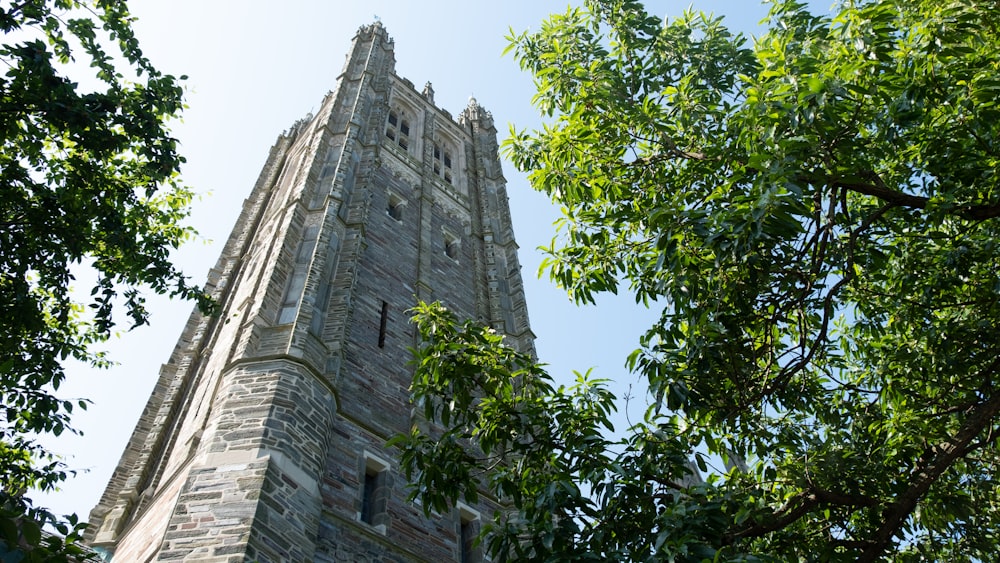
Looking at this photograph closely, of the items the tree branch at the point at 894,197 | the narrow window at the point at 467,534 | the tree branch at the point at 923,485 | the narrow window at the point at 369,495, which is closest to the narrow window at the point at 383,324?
the narrow window at the point at 369,495

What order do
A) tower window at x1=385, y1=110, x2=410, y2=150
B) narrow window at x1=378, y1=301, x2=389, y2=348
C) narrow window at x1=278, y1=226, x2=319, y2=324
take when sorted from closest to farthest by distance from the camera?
narrow window at x1=278, y1=226, x2=319, y2=324
narrow window at x1=378, y1=301, x2=389, y2=348
tower window at x1=385, y1=110, x2=410, y2=150

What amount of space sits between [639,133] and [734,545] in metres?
5.00

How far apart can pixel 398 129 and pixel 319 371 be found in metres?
22.8

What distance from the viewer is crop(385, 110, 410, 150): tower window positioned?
111ft

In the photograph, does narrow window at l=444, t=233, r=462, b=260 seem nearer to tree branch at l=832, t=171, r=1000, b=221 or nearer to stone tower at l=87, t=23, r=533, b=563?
stone tower at l=87, t=23, r=533, b=563

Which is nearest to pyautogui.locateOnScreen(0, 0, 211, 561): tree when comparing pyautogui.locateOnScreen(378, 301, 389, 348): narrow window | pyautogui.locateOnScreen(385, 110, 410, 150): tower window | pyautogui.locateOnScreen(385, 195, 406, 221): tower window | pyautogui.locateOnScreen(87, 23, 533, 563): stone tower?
pyautogui.locateOnScreen(87, 23, 533, 563): stone tower

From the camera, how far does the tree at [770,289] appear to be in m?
7.50

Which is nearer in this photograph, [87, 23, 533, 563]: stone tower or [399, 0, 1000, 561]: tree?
[399, 0, 1000, 561]: tree

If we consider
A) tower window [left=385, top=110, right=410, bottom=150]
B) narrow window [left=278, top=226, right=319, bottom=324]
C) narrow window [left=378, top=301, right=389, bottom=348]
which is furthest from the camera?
tower window [left=385, top=110, right=410, bottom=150]

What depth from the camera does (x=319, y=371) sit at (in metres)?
14.4

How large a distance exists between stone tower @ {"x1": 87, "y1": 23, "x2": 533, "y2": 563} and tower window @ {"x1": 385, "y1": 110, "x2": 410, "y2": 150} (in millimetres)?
1624

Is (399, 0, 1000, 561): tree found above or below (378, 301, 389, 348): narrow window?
below

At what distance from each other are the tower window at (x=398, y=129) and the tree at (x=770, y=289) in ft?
76.4

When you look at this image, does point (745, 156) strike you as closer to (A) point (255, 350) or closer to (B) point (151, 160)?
(B) point (151, 160)
